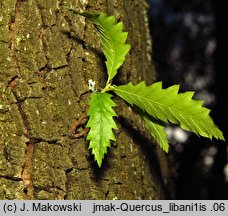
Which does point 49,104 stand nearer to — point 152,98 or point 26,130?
point 26,130

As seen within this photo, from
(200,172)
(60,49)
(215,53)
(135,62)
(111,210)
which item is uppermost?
(215,53)

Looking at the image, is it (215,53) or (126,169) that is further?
(215,53)

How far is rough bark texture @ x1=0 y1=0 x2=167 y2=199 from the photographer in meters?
1.11

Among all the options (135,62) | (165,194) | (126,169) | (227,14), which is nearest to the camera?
(126,169)

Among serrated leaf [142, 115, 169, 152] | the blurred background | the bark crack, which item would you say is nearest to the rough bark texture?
the bark crack

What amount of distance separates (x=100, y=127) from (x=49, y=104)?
0.57 feet

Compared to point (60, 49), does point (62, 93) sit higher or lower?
lower

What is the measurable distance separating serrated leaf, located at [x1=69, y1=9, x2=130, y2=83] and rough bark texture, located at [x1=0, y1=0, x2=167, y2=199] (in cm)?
10

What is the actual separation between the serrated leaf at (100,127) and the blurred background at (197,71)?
2812 millimetres

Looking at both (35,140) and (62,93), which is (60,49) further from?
(35,140)

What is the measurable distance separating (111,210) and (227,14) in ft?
10.4

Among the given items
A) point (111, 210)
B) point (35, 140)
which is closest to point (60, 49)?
point (35, 140)

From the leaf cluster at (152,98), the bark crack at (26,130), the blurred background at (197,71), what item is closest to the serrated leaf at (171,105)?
the leaf cluster at (152,98)

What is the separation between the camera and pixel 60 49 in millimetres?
1192
